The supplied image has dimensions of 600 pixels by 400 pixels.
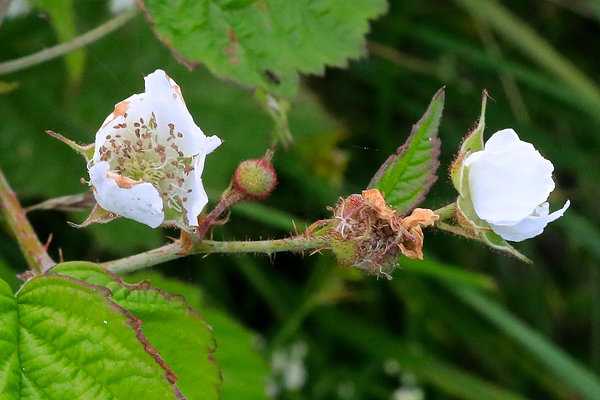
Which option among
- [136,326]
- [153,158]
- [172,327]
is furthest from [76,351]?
[153,158]

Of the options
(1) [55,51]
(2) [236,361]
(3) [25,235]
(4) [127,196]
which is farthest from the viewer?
(2) [236,361]

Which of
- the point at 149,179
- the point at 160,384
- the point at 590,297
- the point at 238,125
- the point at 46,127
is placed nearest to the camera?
the point at 160,384

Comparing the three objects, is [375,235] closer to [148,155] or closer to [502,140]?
[502,140]

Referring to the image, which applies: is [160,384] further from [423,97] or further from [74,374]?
[423,97]

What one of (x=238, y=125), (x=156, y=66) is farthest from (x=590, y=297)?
(x=156, y=66)

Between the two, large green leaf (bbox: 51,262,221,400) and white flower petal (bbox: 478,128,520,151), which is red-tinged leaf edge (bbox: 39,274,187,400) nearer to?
large green leaf (bbox: 51,262,221,400)
